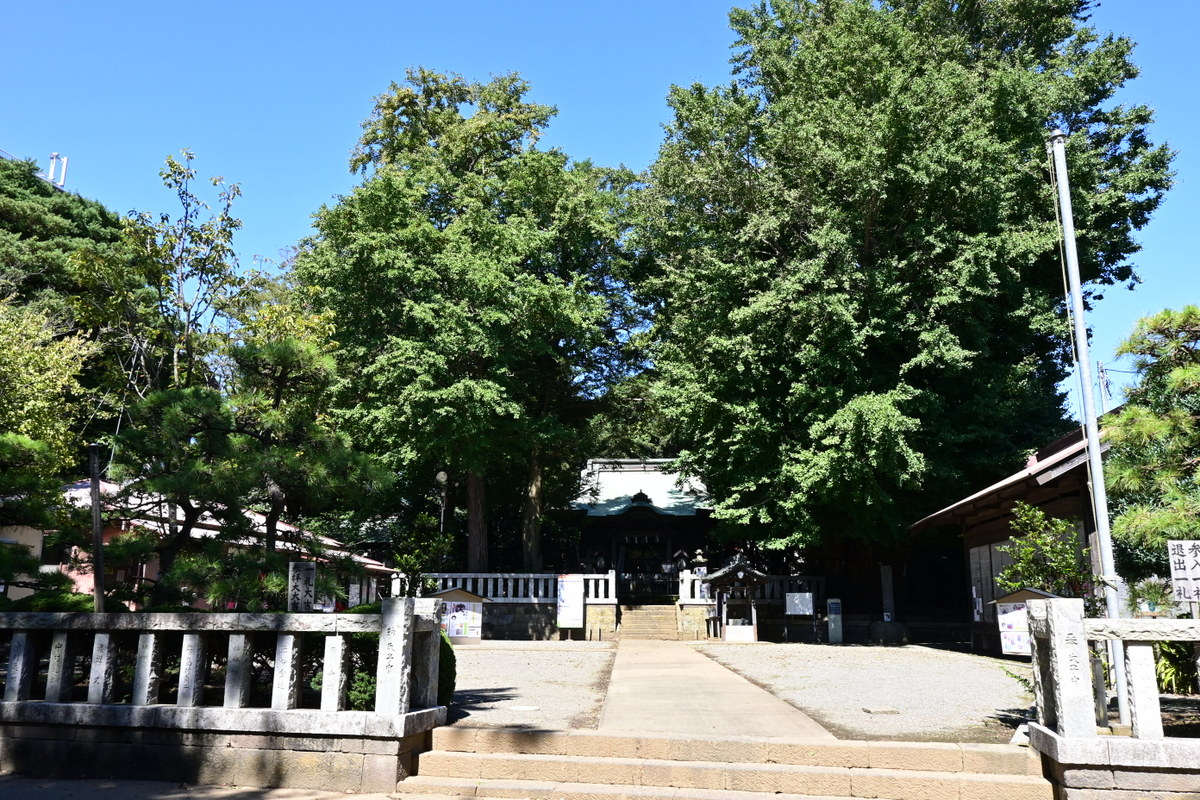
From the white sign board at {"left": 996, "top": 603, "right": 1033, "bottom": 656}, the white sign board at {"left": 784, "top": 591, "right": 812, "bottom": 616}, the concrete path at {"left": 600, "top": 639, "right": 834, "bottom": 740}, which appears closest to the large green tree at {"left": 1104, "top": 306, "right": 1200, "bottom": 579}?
the concrete path at {"left": 600, "top": 639, "right": 834, "bottom": 740}

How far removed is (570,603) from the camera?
70.1 feet

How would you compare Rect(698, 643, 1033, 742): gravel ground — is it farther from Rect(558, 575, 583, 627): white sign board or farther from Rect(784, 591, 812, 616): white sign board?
Rect(558, 575, 583, 627): white sign board

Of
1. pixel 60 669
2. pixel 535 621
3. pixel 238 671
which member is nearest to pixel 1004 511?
pixel 535 621

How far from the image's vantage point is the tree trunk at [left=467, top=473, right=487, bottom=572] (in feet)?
78.9

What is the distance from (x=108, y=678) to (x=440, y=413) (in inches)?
516

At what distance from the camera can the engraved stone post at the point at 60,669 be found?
7387mm

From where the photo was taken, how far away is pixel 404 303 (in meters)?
21.7

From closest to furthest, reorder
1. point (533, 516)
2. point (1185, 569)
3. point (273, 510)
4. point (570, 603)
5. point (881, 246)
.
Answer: point (1185, 569)
point (273, 510)
point (881, 246)
point (570, 603)
point (533, 516)

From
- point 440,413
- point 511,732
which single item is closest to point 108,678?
point 511,732

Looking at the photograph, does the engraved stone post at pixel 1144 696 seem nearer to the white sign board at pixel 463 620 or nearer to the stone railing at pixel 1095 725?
the stone railing at pixel 1095 725

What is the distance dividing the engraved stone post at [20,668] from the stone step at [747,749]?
3799 mm

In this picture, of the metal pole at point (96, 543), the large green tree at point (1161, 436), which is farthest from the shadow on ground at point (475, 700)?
the large green tree at point (1161, 436)

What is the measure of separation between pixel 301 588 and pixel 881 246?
16160mm

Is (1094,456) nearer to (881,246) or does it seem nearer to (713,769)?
(713,769)
